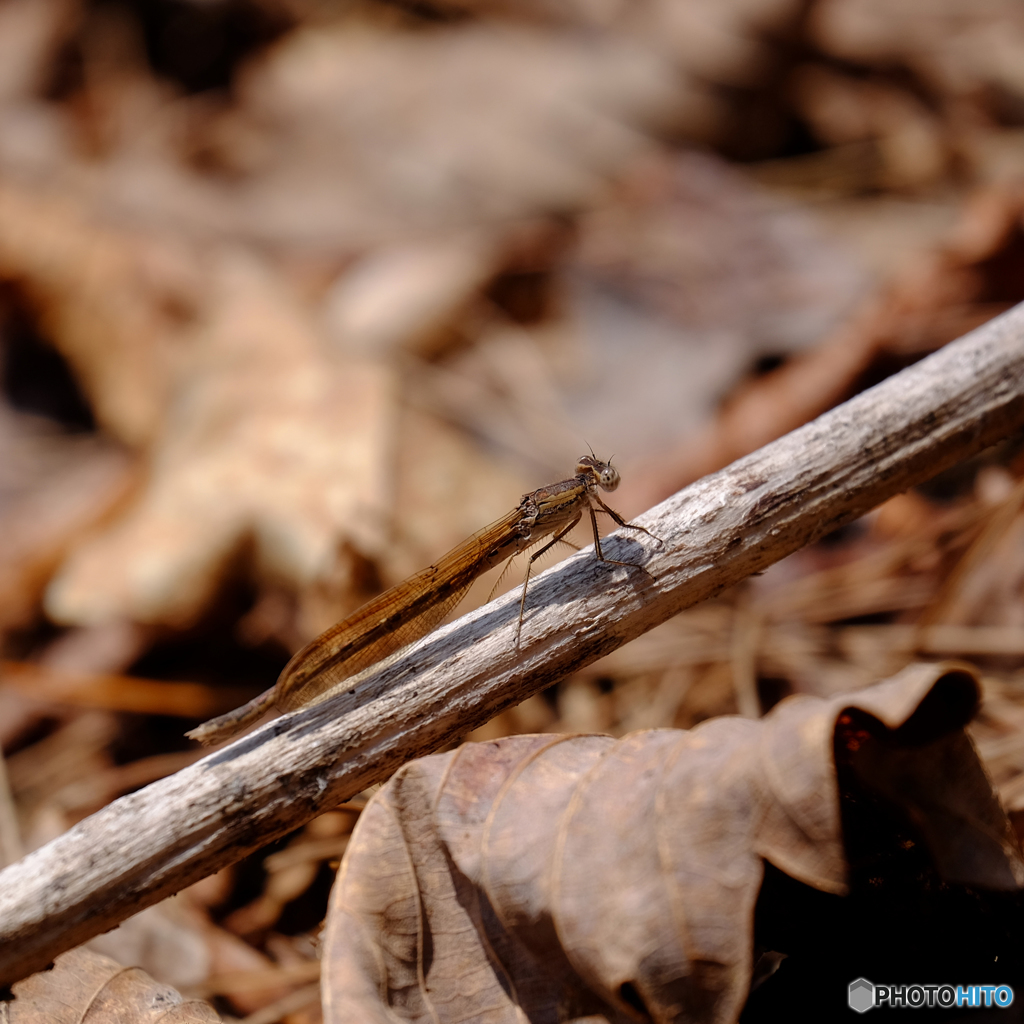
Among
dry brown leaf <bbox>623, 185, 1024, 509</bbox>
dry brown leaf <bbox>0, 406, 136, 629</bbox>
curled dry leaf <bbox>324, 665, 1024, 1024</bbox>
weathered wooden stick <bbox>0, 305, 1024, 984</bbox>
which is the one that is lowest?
curled dry leaf <bbox>324, 665, 1024, 1024</bbox>

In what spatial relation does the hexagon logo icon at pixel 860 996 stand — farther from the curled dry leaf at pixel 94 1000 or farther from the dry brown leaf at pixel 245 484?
the dry brown leaf at pixel 245 484

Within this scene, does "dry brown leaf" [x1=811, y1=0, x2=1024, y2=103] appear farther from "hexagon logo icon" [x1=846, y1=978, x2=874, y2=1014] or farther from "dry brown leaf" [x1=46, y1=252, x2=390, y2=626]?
"hexagon logo icon" [x1=846, y1=978, x2=874, y2=1014]

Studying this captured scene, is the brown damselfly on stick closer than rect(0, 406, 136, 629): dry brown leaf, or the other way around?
the brown damselfly on stick

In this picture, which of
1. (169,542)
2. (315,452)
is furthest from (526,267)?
(169,542)

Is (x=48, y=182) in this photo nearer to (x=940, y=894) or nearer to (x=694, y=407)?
(x=694, y=407)

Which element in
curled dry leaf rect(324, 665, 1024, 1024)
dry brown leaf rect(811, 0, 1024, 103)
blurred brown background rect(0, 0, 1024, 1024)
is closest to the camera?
curled dry leaf rect(324, 665, 1024, 1024)

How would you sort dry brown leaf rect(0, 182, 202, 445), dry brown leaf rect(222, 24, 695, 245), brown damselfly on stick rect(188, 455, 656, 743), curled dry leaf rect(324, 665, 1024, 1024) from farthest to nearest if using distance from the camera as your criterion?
dry brown leaf rect(222, 24, 695, 245) → dry brown leaf rect(0, 182, 202, 445) → brown damselfly on stick rect(188, 455, 656, 743) → curled dry leaf rect(324, 665, 1024, 1024)

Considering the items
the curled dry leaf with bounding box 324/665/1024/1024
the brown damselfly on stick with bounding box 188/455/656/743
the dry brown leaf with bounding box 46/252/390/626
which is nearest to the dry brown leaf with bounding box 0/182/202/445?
the dry brown leaf with bounding box 46/252/390/626

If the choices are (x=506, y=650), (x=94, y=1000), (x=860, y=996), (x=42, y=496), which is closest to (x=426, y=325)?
(x=42, y=496)
